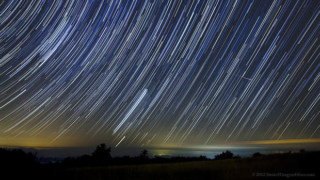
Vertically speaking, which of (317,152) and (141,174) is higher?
(317,152)

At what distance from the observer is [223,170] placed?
8109mm

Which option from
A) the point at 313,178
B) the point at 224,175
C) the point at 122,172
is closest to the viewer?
the point at 313,178

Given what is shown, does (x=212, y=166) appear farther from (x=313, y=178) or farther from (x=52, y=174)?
(x=52, y=174)

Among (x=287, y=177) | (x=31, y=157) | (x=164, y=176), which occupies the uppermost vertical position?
(x=287, y=177)

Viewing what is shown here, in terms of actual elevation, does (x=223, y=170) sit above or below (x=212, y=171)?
above

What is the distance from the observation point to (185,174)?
316 inches

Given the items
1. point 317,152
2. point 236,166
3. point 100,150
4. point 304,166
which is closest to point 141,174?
point 236,166

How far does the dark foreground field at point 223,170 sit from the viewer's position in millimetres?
7336

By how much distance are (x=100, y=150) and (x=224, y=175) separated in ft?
100

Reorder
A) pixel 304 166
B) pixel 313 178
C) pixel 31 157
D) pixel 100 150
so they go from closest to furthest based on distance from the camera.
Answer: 1. pixel 313 178
2. pixel 304 166
3. pixel 31 157
4. pixel 100 150

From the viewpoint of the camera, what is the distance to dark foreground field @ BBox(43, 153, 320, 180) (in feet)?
24.1

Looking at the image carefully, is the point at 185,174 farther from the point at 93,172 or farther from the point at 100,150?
the point at 100,150

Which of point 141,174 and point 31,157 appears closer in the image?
point 141,174

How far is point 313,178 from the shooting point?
6.73 metres
